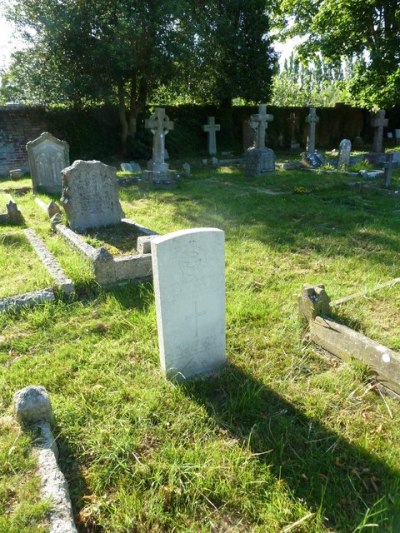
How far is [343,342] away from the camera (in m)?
3.14

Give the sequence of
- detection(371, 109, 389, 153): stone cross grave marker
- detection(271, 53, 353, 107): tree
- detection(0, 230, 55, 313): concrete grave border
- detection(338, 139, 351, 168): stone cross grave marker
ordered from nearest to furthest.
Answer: detection(0, 230, 55, 313): concrete grave border < detection(338, 139, 351, 168): stone cross grave marker < detection(371, 109, 389, 153): stone cross grave marker < detection(271, 53, 353, 107): tree

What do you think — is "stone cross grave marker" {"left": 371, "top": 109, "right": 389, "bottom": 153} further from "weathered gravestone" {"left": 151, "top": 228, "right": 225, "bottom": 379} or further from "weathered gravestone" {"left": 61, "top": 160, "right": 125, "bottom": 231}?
"weathered gravestone" {"left": 151, "top": 228, "right": 225, "bottom": 379}

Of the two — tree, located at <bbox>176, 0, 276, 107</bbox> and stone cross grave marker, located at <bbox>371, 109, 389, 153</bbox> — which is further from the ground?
tree, located at <bbox>176, 0, 276, 107</bbox>

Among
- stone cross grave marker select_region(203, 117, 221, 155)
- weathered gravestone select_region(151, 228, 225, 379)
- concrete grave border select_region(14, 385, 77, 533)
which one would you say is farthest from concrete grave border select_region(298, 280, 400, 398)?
stone cross grave marker select_region(203, 117, 221, 155)

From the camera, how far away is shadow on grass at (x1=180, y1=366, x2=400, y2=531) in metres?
2.02

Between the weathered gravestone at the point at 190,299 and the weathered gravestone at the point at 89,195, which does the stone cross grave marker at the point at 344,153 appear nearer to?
the weathered gravestone at the point at 89,195

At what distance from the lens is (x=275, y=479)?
2.15 m

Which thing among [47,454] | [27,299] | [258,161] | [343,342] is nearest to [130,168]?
[258,161]

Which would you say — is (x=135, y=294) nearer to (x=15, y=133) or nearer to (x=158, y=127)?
(x=158, y=127)

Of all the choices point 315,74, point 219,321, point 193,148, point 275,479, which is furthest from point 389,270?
point 315,74

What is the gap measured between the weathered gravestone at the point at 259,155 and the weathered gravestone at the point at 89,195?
675cm

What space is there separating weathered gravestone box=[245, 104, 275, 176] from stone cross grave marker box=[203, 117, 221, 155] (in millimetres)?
5214

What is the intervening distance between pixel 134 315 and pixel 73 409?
1300mm

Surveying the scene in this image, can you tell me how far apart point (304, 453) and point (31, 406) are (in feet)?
5.35
